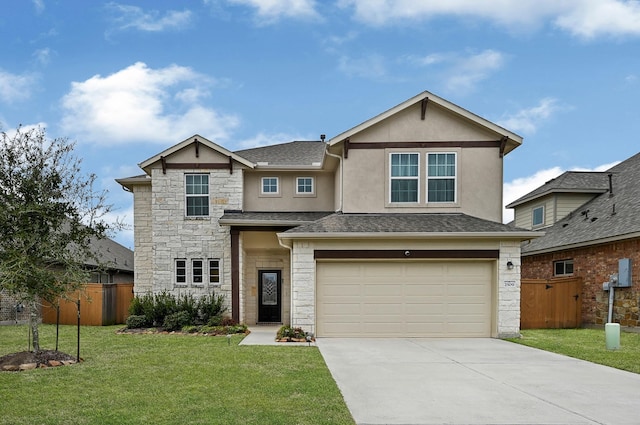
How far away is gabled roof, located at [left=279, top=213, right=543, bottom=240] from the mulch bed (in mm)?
5704

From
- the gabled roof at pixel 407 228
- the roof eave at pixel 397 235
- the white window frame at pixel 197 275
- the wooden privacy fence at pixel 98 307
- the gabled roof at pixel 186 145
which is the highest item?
the gabled roof at pixel 186 145

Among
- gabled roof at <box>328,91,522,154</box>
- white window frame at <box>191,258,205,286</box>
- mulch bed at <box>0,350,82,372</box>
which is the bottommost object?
mulch bed at <box>0,350,82,372</box>

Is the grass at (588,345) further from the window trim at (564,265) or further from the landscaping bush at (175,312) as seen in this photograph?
the landscaping bush at (175,312)

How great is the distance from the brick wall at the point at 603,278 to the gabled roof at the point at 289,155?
385 inches

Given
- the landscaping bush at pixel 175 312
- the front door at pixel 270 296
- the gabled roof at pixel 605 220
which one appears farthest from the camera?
the front door at pixel 270 296

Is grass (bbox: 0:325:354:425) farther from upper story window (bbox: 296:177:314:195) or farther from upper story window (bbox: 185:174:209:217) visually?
upper story window (bbox: 296:177:314:195)

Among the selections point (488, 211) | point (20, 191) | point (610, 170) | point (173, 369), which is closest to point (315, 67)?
point (488, 211)

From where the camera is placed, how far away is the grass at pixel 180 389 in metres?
5.84

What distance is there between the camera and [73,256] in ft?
33.3

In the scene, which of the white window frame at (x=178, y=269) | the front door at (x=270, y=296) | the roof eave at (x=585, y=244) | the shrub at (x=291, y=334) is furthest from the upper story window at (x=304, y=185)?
the roof eave at (x=585, y=244)

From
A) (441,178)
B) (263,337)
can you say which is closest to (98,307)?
(263,337)

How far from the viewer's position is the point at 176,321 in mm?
15000

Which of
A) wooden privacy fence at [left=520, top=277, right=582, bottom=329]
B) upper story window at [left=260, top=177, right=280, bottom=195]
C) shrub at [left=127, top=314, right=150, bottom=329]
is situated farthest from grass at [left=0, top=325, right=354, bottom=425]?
wooden privacy fence at [left=520, top=277, right=582, bottom=329]

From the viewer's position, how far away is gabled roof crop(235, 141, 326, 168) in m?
17.6
